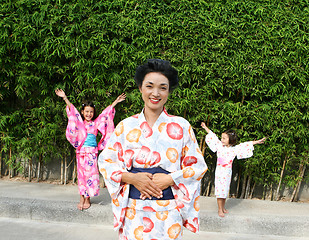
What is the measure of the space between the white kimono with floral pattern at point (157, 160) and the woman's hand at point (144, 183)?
5 cm

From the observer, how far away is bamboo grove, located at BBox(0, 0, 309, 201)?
4.04 metres

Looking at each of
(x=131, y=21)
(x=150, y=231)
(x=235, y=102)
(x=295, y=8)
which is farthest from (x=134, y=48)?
(x=150, y=231)

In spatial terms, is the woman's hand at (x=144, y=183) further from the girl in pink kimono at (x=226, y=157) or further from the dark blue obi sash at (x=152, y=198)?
the girl in pink kimono at (x=226, y=157)

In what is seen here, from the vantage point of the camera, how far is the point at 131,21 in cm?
407

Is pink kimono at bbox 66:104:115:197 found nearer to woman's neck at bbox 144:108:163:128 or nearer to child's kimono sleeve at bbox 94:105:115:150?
child's kimono sleeve at bbox 94:105:115:150

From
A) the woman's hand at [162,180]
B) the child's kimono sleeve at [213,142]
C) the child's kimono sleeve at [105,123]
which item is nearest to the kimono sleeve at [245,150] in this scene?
the child's kimono sleeve at [213,142]

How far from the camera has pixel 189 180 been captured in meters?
1.84

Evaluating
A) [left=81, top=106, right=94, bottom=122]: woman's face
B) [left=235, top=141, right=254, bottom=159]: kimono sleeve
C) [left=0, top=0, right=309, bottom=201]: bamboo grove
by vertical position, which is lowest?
[left=235, top=141, right=254, bottom=159]: kimono sleeve

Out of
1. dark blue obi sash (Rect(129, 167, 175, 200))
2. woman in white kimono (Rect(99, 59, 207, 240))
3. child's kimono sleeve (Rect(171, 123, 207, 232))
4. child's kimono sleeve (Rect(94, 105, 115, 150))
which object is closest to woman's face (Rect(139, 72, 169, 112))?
woman in white kimono (Rect(99, 59, 207, 240))

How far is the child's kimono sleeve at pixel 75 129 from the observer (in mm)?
3504

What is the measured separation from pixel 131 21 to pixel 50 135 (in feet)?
6.53

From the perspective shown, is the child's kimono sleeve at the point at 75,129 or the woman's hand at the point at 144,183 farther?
the child's kimono sleeve at the point at 75,129

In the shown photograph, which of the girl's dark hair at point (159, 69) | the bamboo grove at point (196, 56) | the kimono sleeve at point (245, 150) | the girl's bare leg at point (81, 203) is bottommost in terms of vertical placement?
the girl's bare leg at point (81, 203)

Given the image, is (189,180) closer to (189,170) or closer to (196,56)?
(189,170)
